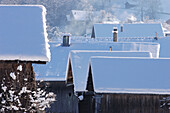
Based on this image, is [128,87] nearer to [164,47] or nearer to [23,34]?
[23,34]

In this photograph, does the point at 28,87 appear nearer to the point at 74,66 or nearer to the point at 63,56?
the point at 74,66

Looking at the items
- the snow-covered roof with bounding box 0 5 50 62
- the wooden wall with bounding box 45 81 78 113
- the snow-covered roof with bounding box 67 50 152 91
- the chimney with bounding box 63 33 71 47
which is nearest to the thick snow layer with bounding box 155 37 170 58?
the chimney with bounding box 63 33 71 47

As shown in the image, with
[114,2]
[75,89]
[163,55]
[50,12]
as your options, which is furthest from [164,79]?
[114,2]

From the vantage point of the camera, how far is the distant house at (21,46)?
13367 millimetres

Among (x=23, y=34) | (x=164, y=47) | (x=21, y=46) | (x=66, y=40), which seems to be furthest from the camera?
(x=164, y=47)

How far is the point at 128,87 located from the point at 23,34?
5396 millimetres

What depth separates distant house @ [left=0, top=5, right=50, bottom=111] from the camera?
43.9ft

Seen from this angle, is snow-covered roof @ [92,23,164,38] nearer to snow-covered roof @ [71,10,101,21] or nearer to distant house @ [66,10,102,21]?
distant house @ [66,10,102,21]

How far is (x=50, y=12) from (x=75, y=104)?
7392cm

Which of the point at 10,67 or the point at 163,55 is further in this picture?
the point at 163,55

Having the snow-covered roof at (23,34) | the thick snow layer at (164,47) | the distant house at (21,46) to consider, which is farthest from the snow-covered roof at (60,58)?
the thick snow layer at (164,47)

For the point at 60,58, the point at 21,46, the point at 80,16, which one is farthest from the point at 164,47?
the point at 80,16

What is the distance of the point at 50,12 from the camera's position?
315ft

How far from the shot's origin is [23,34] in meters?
13.9
